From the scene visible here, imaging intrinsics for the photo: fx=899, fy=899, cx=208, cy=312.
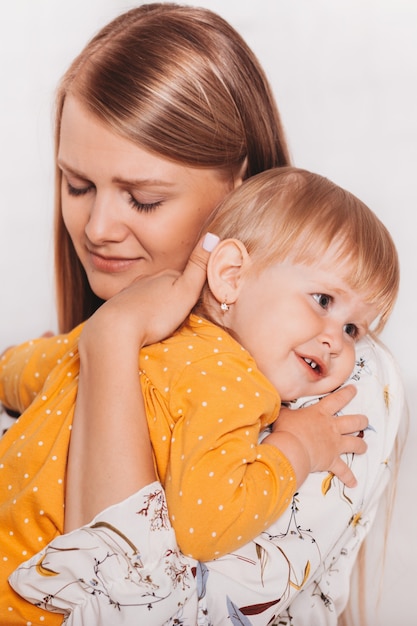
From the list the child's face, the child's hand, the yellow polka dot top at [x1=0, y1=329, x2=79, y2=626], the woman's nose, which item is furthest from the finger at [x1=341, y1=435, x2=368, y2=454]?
the woman's nose

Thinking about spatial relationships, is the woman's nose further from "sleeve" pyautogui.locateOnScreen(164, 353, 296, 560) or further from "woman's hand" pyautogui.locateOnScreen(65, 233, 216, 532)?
"sleeve" pyautogui.locateOnScreen(164, 353, 296, 560)

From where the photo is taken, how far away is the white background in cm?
224

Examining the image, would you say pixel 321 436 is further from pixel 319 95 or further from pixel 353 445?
pixel 319 95

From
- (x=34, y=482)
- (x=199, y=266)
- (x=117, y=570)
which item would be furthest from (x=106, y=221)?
(x=117, y=570)

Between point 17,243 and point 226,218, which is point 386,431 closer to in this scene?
point 226,218

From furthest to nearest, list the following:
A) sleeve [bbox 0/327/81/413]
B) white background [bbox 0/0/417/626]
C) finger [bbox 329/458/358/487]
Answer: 1. white background [bbox 0/0/417/626]
2. sleeve [bbox 0/327/81/413]
3. finger [bbox 329/458/358/487]

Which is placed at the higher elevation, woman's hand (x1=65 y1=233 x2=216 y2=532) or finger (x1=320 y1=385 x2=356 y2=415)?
woman's hand (x1=65 y1=233 x2=216 y2=532)

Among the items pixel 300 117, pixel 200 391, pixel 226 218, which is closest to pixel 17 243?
pixel 300 117

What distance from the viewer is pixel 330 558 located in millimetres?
1532

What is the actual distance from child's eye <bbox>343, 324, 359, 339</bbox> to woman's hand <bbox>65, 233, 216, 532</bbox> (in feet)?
1.04

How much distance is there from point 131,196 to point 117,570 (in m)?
0.71

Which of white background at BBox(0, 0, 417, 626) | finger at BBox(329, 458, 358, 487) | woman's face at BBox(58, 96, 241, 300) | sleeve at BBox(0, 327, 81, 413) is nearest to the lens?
finger at BBox(329, 458, 358, 487)

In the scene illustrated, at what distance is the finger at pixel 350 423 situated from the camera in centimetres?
151

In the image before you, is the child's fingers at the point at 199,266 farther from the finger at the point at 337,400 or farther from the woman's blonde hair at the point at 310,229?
the finger at the point at 337,400
